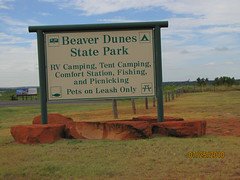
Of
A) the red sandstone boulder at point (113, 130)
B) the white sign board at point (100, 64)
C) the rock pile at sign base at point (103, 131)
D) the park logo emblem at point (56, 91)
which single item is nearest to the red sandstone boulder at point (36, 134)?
the rock pile at sign base at point (103, 131)

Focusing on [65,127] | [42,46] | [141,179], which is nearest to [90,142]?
[65,127]

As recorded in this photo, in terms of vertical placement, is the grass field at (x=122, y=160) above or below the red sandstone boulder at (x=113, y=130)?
below

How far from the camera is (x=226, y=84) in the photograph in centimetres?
7350

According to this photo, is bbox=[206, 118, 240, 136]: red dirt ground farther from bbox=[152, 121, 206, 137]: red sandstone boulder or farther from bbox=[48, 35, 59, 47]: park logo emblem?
bbox=[48, 35, 59, 47]: park logo emblem

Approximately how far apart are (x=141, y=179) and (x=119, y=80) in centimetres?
557

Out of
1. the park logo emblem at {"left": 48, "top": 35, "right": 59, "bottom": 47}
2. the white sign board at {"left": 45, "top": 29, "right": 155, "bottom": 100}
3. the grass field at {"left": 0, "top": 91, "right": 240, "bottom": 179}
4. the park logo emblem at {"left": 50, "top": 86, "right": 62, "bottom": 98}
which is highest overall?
the park logo emblem at {"left": 48, "top": 35, "right": 59, "bottom": 47}

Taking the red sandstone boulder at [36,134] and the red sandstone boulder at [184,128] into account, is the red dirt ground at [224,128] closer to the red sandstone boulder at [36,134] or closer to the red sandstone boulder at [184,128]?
the red sandstone boulder at [184,128]

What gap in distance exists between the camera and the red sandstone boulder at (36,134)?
10.6 meters
